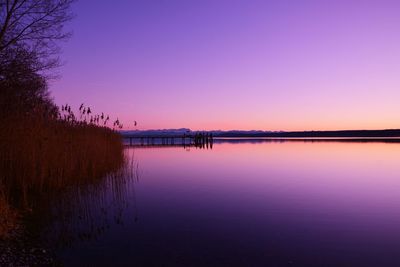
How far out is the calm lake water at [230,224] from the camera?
20.4 ft

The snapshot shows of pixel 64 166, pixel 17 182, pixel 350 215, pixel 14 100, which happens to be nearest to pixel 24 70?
pixel 14 100

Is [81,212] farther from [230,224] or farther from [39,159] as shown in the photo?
[230,224]

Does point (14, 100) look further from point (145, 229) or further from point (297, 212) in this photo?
point (297, 212)

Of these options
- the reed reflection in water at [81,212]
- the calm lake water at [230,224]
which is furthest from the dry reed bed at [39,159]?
the calm lake water at [230,224]

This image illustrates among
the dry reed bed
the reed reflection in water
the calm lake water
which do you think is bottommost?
the calm lake water

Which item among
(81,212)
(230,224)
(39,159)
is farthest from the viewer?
(39,159)

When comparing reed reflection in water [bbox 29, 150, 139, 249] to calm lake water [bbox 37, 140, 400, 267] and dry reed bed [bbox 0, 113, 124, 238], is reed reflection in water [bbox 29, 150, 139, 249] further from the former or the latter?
dry reed bed [bbox 0, 113, 124, 238]

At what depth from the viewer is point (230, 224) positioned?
845 centimetres

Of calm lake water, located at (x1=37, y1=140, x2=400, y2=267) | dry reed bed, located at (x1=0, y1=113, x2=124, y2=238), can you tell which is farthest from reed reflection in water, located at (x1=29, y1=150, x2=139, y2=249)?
dry reed bed, located at (x1=0, y1=113, x2=124, y2=238)

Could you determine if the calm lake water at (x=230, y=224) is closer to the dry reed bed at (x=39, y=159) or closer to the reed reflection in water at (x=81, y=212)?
the reed reflection in water at (x=81, y=212)

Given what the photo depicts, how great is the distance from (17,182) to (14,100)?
352 centimetres

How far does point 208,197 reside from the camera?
39.7 feet

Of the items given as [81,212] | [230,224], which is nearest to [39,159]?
[81,212]

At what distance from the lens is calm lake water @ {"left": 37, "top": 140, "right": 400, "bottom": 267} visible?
6207 mm
